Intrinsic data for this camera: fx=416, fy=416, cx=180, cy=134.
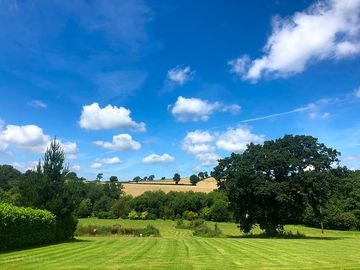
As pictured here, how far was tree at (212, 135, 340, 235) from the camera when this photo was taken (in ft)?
144

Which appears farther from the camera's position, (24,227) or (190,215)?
(190,215)

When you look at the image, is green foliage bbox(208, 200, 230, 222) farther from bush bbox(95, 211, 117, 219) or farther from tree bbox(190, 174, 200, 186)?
tree bbox(190, 174, 200, 186)

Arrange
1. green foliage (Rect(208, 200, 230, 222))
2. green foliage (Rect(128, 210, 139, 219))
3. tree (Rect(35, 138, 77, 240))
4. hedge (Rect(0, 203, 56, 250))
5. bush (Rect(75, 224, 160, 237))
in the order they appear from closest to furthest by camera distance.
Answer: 1. hedge (Rect(0, 203, 56, 250))
2. tree (Rect(35, 138, 77, 240))
3. bush (Rect(75, 224, 160, 237))
4. green foliage (Rect(208, 200, 230, 222))
5. green foliage (Rect(128, 210, 139, 219))

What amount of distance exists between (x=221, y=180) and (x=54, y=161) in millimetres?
20473

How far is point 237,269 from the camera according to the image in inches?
616

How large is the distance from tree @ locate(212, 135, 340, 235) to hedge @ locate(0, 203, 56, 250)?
20944 millimetres

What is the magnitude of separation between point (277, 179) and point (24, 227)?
28.6 metres

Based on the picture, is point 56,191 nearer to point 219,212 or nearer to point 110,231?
point 110,231

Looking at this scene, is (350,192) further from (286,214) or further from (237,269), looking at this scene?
(237,269)

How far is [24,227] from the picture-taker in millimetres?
26766

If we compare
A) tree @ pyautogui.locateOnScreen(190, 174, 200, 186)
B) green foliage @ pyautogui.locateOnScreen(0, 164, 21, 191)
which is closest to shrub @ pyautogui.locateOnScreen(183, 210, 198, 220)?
green foliage @ pyautogui.locateOnScreen(0, 164, 21, 191)

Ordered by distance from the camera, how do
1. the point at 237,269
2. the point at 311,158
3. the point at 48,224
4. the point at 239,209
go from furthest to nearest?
the point at 239,209, the point at 311,158, the point at 48,224, the point at 237,269

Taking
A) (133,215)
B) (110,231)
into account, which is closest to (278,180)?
(110,231)

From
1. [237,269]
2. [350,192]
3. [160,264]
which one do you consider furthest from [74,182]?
[350,192]
